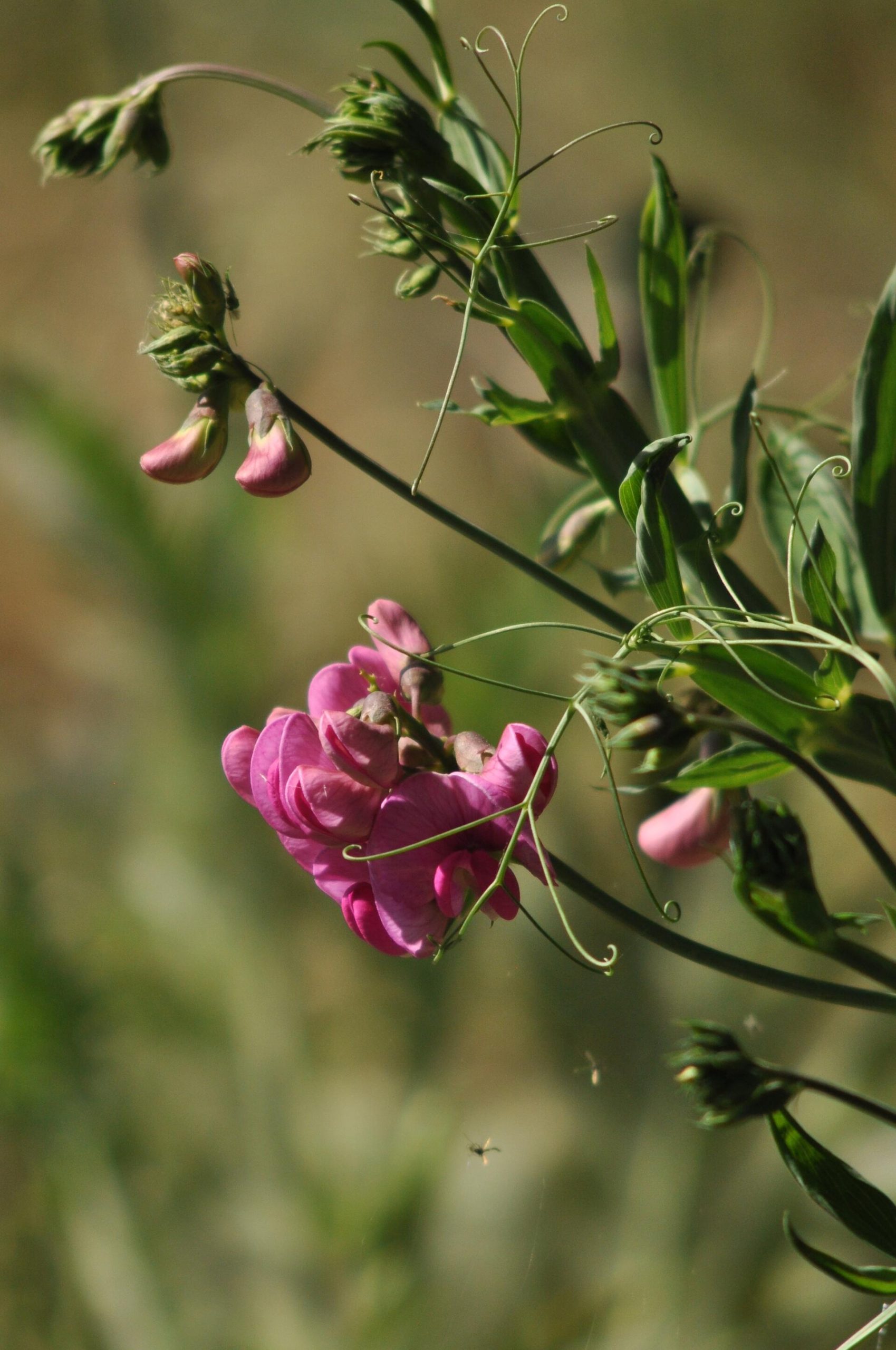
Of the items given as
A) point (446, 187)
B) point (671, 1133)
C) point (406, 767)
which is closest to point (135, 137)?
point (446, 187)

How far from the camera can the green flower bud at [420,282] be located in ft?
1.12

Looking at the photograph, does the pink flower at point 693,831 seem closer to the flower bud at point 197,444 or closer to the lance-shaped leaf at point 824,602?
the lance-shaped leaf at point 824,602

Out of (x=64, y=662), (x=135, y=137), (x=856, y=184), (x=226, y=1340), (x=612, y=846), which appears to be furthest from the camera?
(x=64, y=662)

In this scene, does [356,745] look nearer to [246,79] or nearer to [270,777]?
[270,777]

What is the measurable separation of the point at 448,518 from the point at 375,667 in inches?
2.1

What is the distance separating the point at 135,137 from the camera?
15.8 inches

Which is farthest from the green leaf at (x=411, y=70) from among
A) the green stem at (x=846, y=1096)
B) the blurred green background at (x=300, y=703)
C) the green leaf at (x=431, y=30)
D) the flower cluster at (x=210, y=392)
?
the blurred green background at (x=300, y=703)

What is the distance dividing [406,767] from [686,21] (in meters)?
1.33

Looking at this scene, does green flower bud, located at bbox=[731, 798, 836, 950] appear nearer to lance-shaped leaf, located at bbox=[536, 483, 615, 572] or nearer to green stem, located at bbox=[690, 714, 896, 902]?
green stem, located at bbox=[690, 714, 896, 902]

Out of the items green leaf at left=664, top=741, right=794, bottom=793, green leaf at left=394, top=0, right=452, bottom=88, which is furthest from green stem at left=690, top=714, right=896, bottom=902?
green leaf at left=394, top=0, right=452, bottom=88

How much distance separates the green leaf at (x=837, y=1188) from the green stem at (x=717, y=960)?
0.04m

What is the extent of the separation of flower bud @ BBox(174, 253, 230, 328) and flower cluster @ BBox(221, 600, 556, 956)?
0.10m

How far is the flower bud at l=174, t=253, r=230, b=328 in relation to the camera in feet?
0.94

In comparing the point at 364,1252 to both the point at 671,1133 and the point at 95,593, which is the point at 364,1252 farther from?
the point at 95,593
